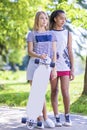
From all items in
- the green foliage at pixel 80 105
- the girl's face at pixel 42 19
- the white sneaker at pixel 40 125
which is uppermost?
the girl's face at pixel 42 19

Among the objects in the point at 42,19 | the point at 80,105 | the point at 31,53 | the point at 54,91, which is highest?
the point at 42,19

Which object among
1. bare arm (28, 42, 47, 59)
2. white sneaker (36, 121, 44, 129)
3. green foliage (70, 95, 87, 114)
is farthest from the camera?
green foliage (70, 95, 87, 114)

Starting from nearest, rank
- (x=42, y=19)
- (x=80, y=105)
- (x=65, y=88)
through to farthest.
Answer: (x=42, y=19) < (x=65, y=88) < (x=80, y=105)

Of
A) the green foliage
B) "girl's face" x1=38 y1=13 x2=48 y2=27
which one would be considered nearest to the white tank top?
"girl's face" x1=38 y1=13 x2=48 y2=27

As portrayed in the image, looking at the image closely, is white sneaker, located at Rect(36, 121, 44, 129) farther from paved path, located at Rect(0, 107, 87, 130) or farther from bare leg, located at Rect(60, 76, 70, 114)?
bare leg, located at Rect(60, 76, 70, 114)

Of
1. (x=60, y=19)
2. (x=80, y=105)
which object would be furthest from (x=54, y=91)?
(x=80, y=105)

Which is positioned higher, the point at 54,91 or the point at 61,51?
the point at 61,51

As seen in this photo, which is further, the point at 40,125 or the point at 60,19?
the point at 60,19

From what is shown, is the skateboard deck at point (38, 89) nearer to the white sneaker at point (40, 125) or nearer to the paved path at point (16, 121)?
the white sneaker at point (40, 125)

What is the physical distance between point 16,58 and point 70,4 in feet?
162

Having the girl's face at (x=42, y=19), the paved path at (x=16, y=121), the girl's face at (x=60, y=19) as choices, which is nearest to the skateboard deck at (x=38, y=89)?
the paved path at (x=16, y=121)

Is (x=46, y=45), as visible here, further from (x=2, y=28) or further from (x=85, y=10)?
(x=2, y=28)

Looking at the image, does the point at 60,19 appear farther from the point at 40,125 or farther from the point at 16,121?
the point at 16,121

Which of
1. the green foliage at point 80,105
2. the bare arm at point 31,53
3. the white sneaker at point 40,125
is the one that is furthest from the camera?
the green foliage at point 80,105
